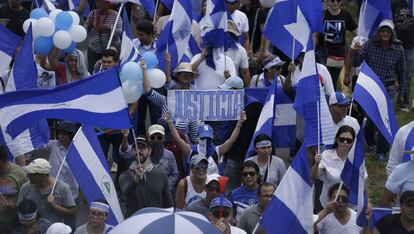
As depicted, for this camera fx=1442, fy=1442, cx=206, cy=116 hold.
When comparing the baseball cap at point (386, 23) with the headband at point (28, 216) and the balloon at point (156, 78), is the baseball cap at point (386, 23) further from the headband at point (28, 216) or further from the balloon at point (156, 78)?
the headband at point (28, 216)

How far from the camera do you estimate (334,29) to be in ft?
59.0

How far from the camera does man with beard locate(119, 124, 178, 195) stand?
1446 cm

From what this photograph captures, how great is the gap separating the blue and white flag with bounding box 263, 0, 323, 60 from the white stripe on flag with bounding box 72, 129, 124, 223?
3050 millimetres

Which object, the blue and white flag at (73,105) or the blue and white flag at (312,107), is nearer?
the blue and white flag at (73,105)

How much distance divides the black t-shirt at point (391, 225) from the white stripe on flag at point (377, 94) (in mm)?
1757

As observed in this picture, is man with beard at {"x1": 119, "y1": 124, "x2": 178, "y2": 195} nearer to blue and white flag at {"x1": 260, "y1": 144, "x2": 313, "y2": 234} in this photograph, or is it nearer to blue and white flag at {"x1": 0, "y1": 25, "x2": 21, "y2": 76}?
blue and white flag at {"x1": 0, "y1": 25, "x2": 21, "y2": 76}

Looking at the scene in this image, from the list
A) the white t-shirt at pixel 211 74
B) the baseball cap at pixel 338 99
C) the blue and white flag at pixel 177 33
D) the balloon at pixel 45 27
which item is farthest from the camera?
the blue and white flag at pixel 177 33

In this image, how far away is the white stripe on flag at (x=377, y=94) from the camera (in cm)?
1370

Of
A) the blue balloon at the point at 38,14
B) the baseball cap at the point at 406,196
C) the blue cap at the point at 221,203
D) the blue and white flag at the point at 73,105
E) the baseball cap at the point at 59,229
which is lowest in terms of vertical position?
the baseball cap at the point at 59,229

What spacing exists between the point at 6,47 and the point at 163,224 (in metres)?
5.81

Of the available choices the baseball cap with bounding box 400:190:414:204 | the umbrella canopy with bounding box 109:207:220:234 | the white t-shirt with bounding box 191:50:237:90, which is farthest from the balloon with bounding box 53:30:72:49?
the umbrella canopy with bounding box 109:207:220:234

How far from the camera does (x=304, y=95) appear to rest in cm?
1402

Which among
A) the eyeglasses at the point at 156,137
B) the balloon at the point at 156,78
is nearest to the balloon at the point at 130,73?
the balloon at the point at 156,78

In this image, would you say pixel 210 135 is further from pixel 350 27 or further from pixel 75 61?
pixel 350 27
